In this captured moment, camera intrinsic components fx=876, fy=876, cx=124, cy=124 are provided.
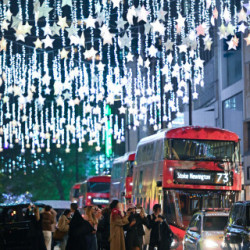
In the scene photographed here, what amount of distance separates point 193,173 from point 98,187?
28.0 meters

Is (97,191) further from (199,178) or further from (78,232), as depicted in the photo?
(78,232)

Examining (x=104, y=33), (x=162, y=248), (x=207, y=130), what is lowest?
(x=162, y=248)

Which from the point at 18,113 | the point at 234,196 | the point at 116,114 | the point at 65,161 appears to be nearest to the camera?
the point at 234,196

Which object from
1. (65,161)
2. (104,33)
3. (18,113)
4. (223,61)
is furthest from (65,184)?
(104,33)

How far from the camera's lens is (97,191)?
2153 inches

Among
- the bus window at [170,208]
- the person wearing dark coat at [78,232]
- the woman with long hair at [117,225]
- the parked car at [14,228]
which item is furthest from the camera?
the bus window at [170,208]

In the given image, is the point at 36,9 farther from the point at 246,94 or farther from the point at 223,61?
the point at 223,61

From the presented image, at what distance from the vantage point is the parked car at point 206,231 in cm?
1992

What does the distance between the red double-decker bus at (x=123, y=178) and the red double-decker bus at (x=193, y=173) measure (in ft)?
38.2

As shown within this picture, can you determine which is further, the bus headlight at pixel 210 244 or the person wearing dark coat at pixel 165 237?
the person wearing dark coat at pixel 165 237

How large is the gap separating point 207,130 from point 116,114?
64.1 m

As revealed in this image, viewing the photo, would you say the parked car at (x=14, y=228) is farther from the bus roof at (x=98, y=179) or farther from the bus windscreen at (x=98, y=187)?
the bus roof at (x=98, y=179)

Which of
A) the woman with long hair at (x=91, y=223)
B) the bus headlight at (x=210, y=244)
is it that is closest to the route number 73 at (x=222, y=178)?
the bus headlight at (x=210, y=244)

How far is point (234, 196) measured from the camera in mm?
27328
